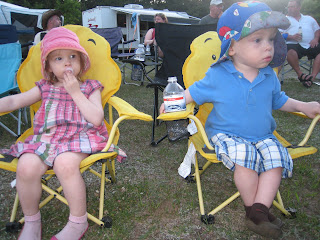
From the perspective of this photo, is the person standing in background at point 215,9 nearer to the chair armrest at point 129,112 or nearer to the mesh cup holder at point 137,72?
the mesh cup holder at point 137,72

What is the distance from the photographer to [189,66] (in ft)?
6.47

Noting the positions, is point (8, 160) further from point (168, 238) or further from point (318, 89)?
point (318, 89)

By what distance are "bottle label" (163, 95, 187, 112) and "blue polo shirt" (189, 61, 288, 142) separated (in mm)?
144

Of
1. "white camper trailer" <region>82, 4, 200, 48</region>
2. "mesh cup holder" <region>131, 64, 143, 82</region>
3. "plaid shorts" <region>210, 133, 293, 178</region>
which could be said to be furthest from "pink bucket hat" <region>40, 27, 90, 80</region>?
"white camper trailer" <region>82, 4, 200, 48</region>

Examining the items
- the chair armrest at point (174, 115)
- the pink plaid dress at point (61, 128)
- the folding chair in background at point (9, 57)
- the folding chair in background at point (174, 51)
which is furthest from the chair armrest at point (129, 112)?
the folding chair in background at point (9, 57)

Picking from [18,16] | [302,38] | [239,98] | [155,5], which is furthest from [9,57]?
[155,5]

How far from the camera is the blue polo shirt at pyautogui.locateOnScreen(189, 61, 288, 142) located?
162cm

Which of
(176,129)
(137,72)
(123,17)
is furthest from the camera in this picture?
(123,17)

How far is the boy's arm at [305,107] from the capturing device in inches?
63.1

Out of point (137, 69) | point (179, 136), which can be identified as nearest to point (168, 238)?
point (179, 136)

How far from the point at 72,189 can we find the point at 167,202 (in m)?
0.79

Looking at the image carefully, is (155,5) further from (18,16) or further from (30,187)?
(30,187)

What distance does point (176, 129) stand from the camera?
304 centimetres

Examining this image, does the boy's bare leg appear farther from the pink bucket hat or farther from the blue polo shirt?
the pink bucket hat
